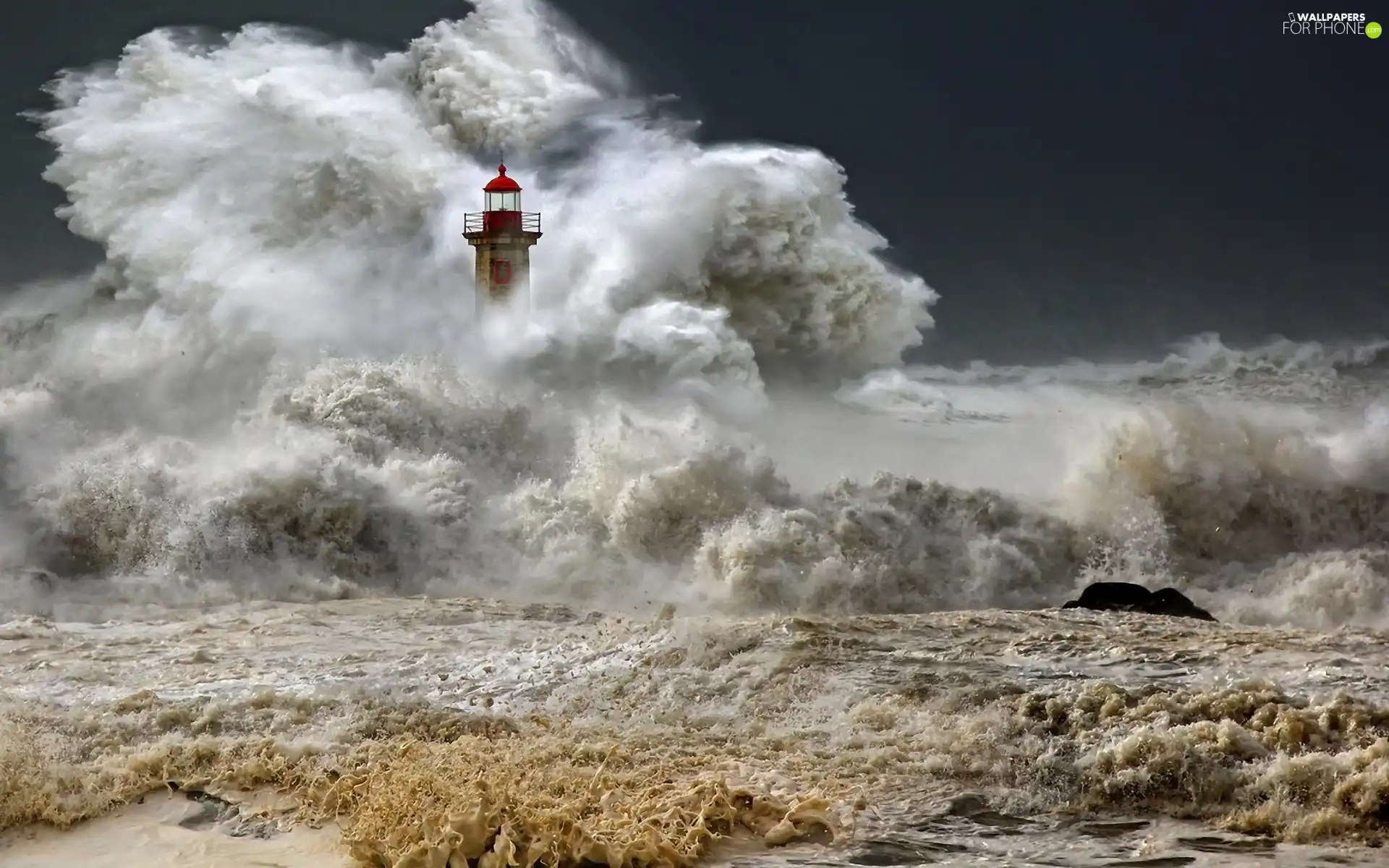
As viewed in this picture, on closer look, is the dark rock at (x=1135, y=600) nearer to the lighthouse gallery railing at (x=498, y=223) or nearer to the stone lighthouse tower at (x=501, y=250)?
the stone lighthouse tower at (x=501, y=250)

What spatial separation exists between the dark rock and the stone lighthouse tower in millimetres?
8333

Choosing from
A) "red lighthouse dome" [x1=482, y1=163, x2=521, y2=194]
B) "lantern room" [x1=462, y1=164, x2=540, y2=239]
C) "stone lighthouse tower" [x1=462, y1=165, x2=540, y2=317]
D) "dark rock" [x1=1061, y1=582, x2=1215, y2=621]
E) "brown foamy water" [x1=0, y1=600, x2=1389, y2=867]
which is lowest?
"brown foamy water" [x1=0, y1=600, x2=1389, y2=867]

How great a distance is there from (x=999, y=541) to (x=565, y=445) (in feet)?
14.2

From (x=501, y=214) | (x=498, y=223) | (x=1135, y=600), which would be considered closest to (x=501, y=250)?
(x=498, y=223)

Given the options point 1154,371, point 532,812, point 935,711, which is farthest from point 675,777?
point 1154,371

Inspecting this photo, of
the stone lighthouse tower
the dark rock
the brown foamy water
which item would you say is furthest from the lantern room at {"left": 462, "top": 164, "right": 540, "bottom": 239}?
the brown foamy water

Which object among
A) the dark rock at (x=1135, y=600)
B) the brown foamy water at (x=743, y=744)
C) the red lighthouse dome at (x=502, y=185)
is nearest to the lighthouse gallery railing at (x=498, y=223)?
the red lighthouse dome at (x=502, y=185)

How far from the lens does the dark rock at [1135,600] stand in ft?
29.9

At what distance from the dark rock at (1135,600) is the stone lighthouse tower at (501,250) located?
833 centimetres

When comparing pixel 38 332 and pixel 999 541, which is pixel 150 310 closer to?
pixel 38 332

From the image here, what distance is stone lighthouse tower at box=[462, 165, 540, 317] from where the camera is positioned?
636 inches

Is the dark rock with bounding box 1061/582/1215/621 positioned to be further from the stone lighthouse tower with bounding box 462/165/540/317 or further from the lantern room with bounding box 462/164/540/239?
the lantern room with bounding box 462/164/540/239

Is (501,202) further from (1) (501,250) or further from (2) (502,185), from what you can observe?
(1) (501,250)

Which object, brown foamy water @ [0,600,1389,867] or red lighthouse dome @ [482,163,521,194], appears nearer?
brown foamy water @ [0,600,1389,867]
